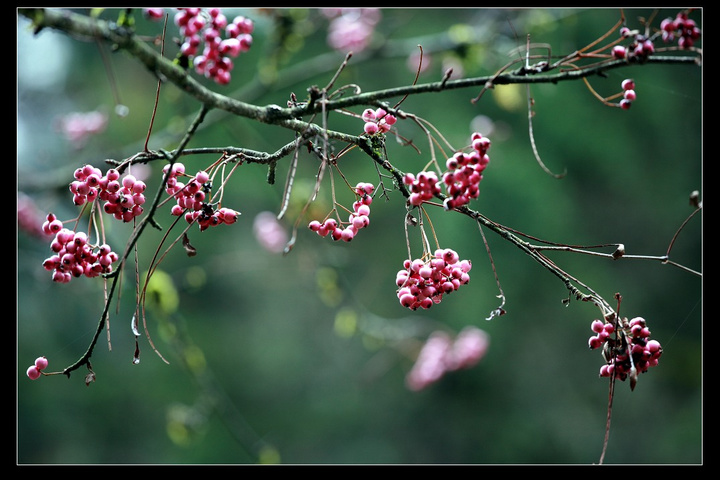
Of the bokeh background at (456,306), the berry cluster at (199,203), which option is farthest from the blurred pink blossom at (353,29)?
the berry cluster at (199,203)

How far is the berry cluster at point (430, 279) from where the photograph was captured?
108 centimetres

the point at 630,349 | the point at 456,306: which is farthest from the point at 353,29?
the point at 456,306

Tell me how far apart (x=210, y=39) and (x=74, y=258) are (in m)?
0.51

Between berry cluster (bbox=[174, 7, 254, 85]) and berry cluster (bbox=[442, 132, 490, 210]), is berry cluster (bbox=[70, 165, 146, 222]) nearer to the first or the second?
berry cluster (bbox=[174, 7, 254, 85])

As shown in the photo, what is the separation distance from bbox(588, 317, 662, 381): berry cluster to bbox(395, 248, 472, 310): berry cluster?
0.31 metres

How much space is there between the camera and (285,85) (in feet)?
10.8

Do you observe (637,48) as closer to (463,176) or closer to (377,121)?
(463,176)

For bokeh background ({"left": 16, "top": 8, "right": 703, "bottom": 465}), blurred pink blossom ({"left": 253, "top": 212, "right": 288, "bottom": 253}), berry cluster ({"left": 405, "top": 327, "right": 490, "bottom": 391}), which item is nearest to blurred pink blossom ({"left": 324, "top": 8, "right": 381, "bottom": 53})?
blurred pink blossom ({"left": 253, "top": 212, "right": 288, "bottom": 253})

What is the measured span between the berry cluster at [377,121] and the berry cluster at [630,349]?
0.60 metres

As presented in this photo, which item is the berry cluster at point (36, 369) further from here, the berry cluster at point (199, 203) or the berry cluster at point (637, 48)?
the berry cluster at point (637, 48)

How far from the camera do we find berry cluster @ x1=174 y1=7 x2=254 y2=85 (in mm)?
996

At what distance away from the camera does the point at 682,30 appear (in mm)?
1098

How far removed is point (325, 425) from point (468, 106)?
14.7ft
